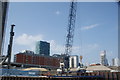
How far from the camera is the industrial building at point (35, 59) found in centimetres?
10888

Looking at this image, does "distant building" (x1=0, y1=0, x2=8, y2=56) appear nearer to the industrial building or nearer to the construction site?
the construction site

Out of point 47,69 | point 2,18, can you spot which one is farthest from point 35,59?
point 2,18

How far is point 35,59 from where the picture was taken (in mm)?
117812

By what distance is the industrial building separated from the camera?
10888 centimetres

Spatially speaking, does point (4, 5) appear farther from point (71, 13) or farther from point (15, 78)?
point (71, 13)

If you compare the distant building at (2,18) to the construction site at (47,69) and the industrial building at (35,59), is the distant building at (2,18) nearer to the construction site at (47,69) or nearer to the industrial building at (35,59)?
the construction site at (47,69)

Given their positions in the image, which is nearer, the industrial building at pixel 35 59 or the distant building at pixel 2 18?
the distant building at pixel 2 18

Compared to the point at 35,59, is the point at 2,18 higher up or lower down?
higher up

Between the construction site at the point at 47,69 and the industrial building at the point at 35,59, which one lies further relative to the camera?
the industrial building at the point at 35,59

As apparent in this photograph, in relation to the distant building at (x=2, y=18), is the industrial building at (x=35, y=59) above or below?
below

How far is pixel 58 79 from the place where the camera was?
19750mm

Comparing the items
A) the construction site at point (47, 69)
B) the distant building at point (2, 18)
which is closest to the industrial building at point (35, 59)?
the construction site at point (47, 69)

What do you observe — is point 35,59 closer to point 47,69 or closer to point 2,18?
point 47,69

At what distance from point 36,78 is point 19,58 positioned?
303 feet
